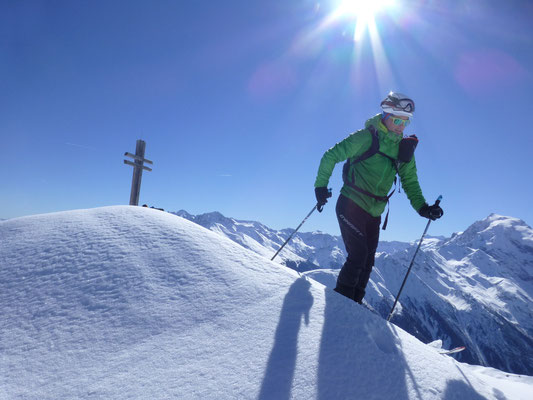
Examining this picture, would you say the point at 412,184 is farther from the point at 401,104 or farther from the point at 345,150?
the point at 345,150

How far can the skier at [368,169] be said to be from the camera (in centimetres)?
433

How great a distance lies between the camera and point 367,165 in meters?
4.38

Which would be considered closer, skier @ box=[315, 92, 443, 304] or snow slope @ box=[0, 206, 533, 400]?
snow slope @ box=[0, 206, 533, 400]

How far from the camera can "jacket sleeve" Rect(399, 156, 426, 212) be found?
4723 mm

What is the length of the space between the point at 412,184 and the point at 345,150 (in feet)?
4.77

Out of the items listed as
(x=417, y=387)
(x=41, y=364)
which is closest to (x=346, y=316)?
(x=417, y=387)

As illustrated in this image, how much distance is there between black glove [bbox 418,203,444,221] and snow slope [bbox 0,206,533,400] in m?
2.29

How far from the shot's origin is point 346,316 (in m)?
2.72

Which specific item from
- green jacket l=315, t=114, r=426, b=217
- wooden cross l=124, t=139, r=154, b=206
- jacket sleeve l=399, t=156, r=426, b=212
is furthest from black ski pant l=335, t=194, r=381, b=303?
wooden cross l=124, t=139, r=154, b=206

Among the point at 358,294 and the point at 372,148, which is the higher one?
the point at 372,148

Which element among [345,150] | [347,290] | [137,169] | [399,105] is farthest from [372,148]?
[137,169]

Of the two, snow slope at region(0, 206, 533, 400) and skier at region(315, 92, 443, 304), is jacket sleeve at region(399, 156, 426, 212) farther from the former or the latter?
snow slope at region(0, 206, 533, 400)

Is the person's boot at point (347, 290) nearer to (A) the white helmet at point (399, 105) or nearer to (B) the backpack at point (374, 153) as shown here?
(B) the backpack at point (374, 153)

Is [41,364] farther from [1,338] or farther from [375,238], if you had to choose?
[375,238]
